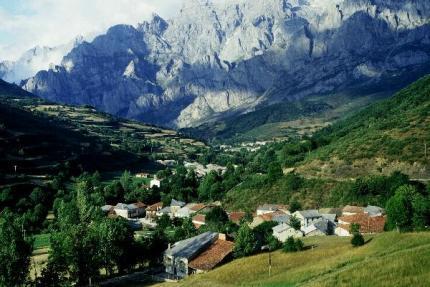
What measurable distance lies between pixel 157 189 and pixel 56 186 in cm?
3194

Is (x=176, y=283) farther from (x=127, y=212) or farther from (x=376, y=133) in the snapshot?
(x=376, y=133)

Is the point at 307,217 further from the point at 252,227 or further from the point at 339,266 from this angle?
the point at 339,266

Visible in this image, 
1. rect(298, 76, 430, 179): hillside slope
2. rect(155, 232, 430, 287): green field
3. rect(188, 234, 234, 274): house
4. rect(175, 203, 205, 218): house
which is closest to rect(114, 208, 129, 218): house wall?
rect(175, 203, 205, 218): house

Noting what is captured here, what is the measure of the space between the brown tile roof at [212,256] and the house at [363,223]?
2248 centimetres

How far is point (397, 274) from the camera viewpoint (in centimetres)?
4094

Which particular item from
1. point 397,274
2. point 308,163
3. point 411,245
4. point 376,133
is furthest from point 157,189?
point 397,274

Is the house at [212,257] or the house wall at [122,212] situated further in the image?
the house wall at [122,212]

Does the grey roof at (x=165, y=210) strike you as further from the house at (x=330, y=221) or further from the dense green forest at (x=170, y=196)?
the house at (x=330, y=221)

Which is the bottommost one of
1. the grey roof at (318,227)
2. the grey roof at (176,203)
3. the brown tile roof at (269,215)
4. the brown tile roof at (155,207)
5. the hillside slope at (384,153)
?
the grey roof at (318,227)

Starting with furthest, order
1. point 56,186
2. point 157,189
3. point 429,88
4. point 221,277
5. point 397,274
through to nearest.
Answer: point 429,88 → point 157,189 → point 56,186 → point 221,277 → point 397,274

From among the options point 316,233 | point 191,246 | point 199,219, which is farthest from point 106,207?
point 316,233

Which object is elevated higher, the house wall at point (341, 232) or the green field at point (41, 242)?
the green field at point (41, 242)

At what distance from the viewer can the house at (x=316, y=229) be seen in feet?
305

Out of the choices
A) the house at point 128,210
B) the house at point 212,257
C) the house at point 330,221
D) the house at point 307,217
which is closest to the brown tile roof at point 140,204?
the house at point 128,210
